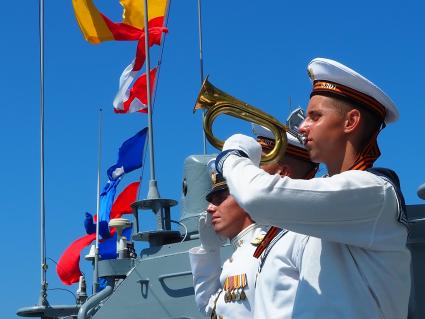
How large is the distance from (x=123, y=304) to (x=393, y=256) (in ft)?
11.8

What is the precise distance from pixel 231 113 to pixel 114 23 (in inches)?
311

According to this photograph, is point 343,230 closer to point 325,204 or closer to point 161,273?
point 325,204

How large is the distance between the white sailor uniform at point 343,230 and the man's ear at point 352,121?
18cm

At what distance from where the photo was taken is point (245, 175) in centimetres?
222

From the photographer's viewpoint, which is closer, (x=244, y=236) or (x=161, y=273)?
(x=244, y=236)

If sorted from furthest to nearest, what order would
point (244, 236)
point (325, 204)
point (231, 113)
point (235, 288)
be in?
point (244, 236) → point (235, 288) → point (231, 113) → point (325, 204)

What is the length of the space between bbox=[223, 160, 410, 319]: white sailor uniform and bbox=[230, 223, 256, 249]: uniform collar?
48.8 inches

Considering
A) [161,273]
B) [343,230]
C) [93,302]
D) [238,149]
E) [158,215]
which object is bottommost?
[93,302]

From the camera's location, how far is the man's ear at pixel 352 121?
2.39 meters

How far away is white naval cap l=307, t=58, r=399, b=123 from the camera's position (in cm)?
244

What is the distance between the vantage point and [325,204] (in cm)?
217

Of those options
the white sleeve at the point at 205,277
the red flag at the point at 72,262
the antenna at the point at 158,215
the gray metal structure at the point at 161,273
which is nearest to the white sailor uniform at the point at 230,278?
the white sleeve at the point at 205,277

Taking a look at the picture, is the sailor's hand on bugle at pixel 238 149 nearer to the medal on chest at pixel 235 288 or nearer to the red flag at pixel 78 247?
the medal on chest at pixel 235 288

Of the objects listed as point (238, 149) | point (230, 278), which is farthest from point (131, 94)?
point (238, 149)
